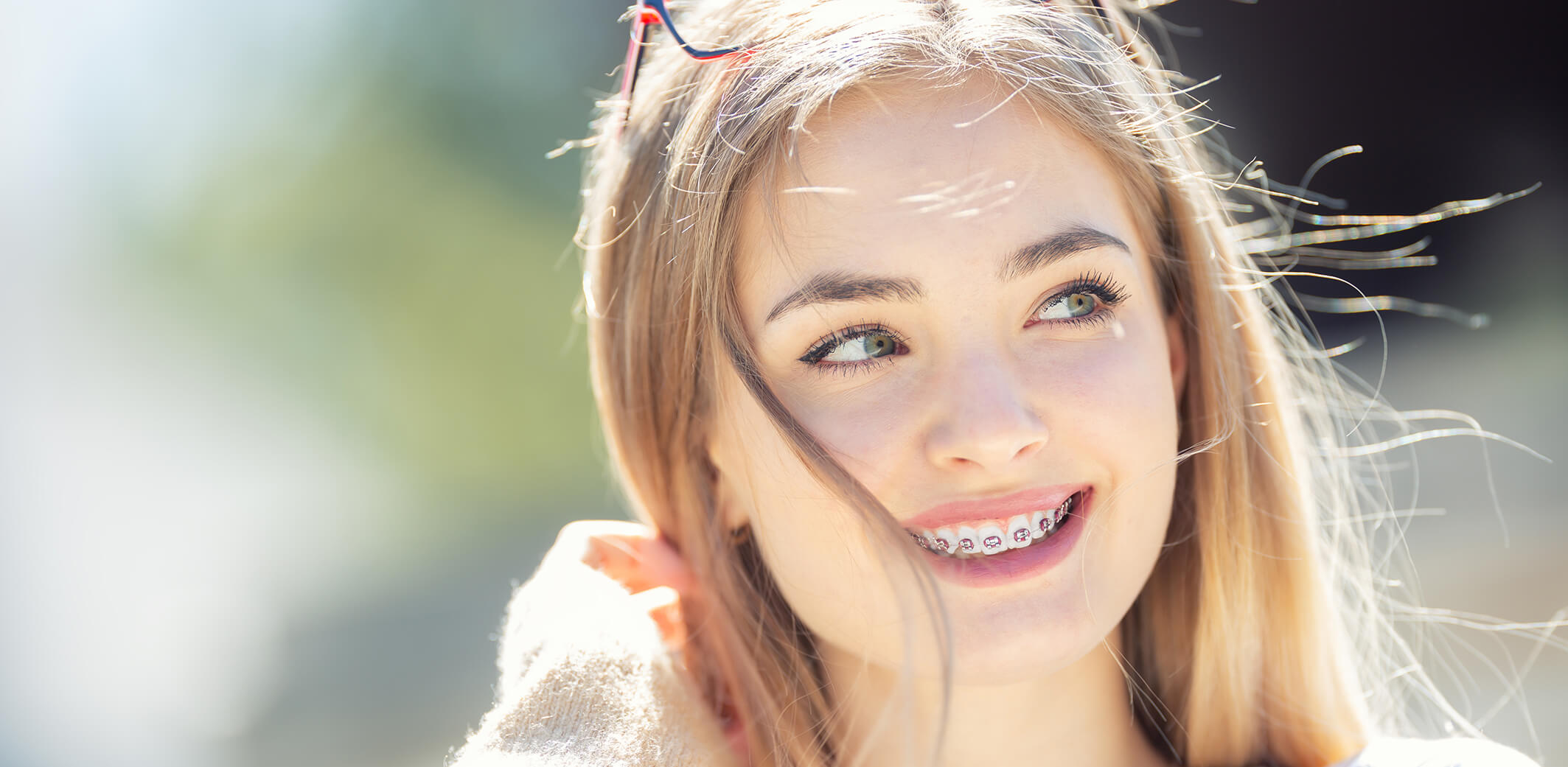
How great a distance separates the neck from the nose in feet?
1.14

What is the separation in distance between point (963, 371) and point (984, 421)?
0.23 ft

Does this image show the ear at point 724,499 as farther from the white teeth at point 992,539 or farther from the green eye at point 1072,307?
the green eye at point 1072,307

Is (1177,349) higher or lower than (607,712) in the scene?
higher

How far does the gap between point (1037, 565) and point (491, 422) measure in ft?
12.3

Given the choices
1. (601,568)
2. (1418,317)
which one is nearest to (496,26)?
(601,568)

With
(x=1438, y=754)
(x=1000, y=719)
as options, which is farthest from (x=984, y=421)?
(x=1438, y=754)

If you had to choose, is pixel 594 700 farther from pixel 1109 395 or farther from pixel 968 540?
pixel 1109 395

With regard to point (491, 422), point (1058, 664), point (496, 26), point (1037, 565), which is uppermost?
point (496, 26)

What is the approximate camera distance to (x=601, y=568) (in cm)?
161

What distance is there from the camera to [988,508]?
3.87 ft

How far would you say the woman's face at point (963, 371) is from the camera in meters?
1.17

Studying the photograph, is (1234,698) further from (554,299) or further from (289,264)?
(289,264)

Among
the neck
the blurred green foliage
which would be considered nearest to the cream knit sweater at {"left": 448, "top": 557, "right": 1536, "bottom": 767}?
the neck

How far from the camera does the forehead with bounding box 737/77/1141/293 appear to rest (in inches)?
45.7
